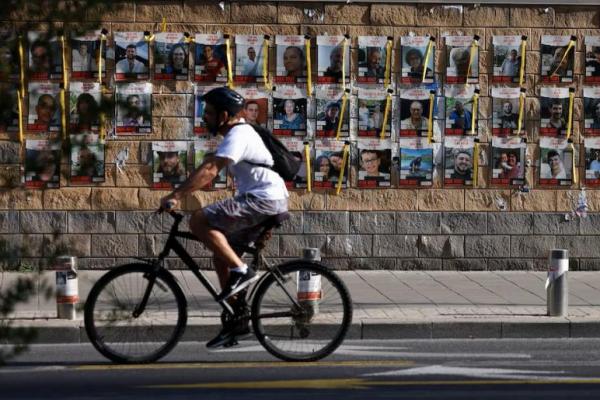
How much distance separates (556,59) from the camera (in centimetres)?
1304

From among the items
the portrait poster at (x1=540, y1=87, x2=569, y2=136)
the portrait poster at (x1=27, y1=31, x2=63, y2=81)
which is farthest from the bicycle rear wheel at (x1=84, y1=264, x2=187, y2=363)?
the portrait poster at (x1=540, y1=87, x2=569, y2=136)

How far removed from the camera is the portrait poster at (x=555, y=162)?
13047 millimetres

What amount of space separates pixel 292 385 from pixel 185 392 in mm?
676

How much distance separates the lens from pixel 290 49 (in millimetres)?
12820

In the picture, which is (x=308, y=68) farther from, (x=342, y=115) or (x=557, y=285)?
(x=557, y=285)

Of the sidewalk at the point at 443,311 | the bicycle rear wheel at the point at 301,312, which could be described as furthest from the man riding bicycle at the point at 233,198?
the sidewalk at the point at 443,311

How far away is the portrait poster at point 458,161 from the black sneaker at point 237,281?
577 cm

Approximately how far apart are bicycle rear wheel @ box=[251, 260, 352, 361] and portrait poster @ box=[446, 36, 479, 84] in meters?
5.67

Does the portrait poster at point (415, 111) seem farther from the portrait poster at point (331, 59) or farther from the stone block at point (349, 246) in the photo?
the stone block at point (349, 246)

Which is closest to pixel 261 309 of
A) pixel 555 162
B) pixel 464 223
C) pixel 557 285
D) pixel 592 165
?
pixel 557 285

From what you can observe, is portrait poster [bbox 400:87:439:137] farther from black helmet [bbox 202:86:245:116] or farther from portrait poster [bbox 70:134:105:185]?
portrait poster [bbox 70:134:105:185]

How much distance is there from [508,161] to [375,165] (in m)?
1.48

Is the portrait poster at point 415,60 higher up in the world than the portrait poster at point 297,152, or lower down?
higher up

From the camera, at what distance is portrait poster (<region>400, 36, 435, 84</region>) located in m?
12.9
